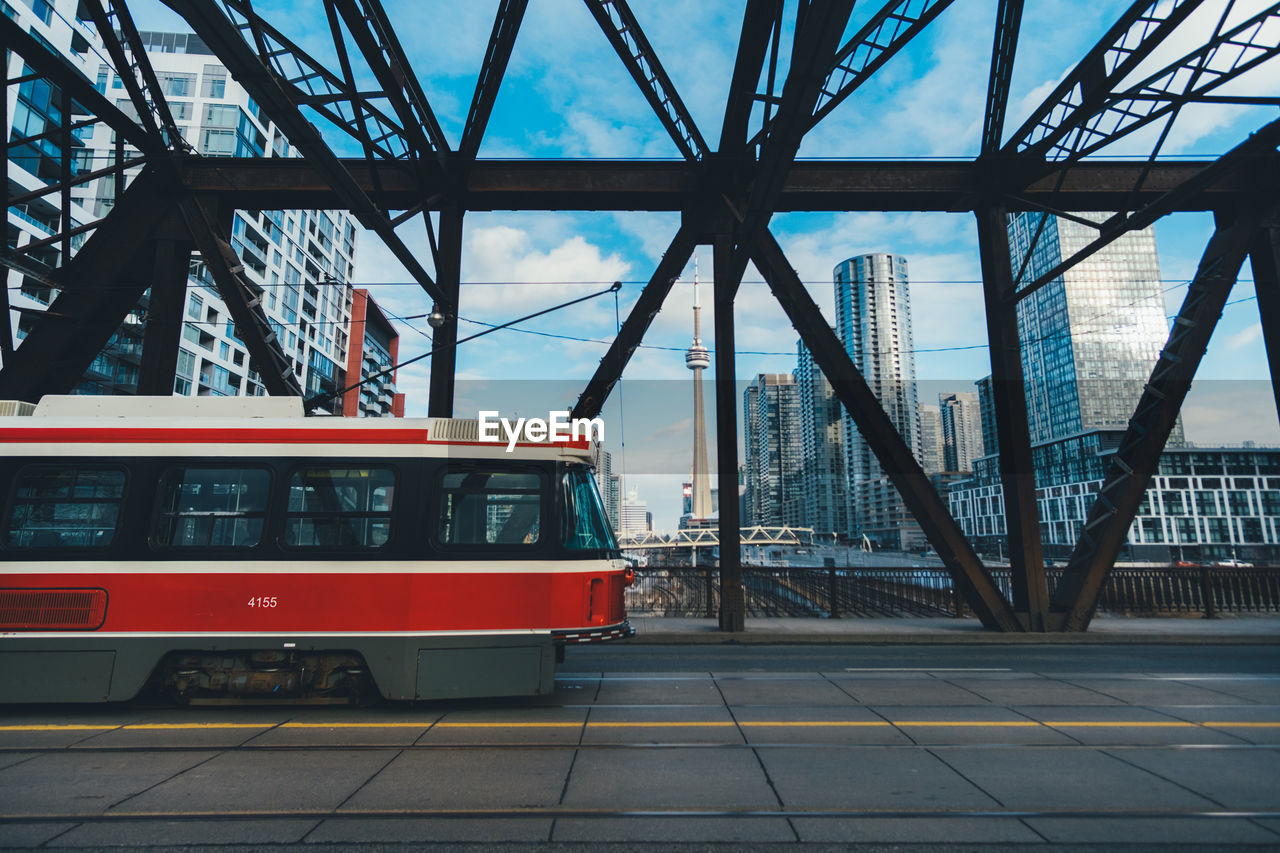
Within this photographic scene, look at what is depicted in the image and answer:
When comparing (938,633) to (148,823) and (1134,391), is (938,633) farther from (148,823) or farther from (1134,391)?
(1134,391)

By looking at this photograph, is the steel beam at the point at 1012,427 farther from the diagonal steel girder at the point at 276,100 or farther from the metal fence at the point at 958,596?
the diagonal steel girder at the point at 276,100

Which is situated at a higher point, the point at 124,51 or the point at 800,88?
the point at 124,51

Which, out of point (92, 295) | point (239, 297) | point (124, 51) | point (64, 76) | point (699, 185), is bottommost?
point (239, 297)

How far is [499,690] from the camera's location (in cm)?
724

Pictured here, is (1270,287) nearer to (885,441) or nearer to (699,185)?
(885,441)

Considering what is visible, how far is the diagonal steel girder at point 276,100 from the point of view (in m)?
7.20

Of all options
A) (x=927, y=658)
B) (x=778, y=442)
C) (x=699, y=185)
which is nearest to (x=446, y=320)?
(x=699, y=185)

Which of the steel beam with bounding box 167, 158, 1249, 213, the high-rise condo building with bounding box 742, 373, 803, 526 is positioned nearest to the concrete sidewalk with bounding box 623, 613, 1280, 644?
the steel beam with bounding box 167, 158, 1249, 213

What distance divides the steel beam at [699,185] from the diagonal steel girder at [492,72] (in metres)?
0.80

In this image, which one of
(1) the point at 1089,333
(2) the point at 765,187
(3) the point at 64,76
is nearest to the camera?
(3) the point at 64,76

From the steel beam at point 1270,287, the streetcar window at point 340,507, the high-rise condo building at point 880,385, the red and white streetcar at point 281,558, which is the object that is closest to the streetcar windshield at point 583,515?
the red and white streetcar at point 281,558

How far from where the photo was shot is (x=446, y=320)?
13.1m

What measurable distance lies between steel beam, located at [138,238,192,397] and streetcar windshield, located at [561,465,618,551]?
9.60 metres

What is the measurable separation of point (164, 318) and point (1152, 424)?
20.0 meters
